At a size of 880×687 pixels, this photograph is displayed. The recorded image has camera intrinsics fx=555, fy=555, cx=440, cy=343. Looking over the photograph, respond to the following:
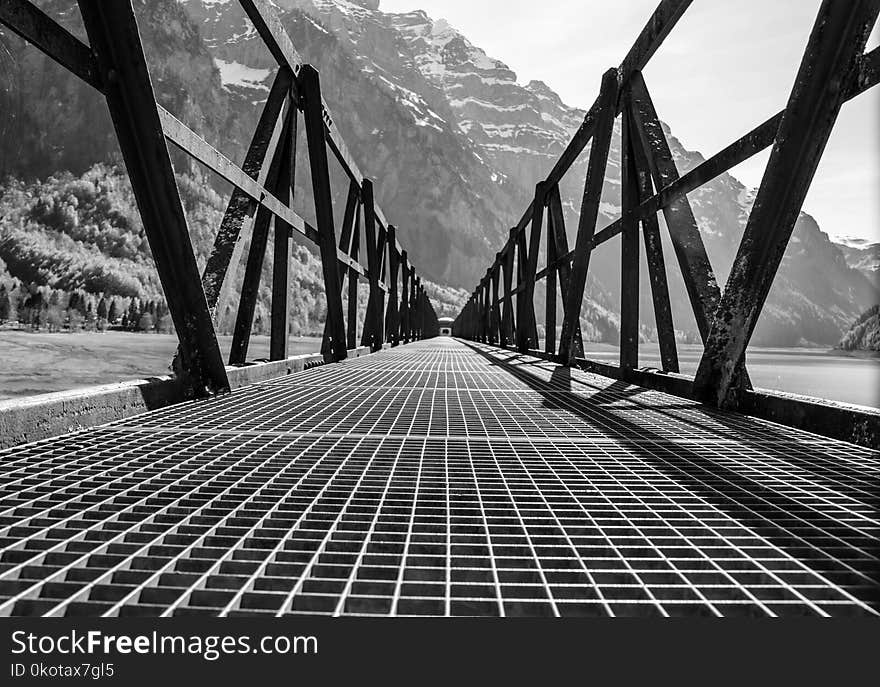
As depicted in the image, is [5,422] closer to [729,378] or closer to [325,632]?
[325,632]

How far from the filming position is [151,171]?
2504 mm

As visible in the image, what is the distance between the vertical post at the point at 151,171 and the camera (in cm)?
225

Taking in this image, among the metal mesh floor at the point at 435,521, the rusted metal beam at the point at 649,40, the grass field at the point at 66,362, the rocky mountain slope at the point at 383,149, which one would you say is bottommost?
the grass field at the point at 66,362

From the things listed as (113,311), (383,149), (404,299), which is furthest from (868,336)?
Answer: (383,149)

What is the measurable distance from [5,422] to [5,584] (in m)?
1.22

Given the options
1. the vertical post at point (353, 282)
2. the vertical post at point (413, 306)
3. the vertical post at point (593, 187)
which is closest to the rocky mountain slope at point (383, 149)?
the vertical post at point (413, 306)

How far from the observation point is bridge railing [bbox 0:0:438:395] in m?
2.23

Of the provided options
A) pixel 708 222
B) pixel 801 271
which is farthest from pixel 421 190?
pixel 801 271

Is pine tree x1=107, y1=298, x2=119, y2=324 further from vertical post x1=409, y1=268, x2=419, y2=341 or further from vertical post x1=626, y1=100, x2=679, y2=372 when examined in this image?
vertical post x1=626, y1=100, x2=679, y2=372

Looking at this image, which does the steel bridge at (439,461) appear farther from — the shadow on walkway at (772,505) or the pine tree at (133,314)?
the pine tree at (133,314)

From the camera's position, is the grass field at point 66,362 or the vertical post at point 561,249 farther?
the grass field at point 66,362

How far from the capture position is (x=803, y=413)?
2482 mm

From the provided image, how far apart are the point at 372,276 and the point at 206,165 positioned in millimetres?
6876

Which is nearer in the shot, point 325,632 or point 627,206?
point 325,632
